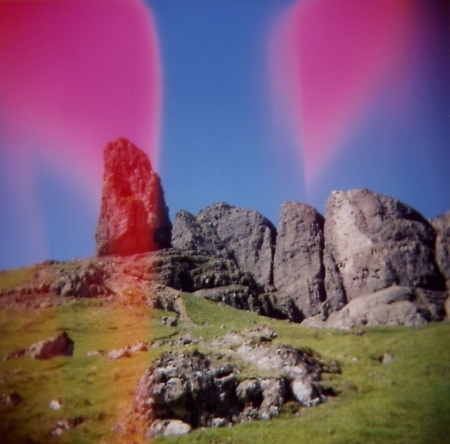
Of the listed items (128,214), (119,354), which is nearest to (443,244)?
(128,214)

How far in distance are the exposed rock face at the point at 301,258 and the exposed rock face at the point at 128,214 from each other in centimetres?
2203

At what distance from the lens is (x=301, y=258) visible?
8644 centimetres

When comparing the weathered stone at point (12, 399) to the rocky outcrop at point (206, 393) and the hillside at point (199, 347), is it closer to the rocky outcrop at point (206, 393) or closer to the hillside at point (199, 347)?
the hillside at point (199, 347)

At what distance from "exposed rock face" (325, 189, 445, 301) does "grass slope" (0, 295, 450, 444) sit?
3951cm

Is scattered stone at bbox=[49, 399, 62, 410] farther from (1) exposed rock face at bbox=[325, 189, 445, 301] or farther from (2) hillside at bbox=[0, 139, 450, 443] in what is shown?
(1) exposed rock face at bbox=[325, 189, 445, 301]

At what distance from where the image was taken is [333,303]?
76500 millimetres

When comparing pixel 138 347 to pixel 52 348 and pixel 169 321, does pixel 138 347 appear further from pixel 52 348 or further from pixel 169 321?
pixel 169 321

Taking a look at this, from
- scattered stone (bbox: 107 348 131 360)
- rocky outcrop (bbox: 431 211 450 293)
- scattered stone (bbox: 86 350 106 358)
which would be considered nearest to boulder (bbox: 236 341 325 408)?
scattered stone (bbox: 107 348 131 360)

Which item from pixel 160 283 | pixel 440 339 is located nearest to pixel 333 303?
pixel 160 283

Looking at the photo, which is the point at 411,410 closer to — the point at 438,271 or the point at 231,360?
the point at 231,360

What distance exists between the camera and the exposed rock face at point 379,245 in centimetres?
6762

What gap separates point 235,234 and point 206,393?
2960 inches

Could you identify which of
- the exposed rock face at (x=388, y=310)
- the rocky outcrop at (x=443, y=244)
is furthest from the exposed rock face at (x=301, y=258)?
the rocky outcrop at (x=443, y=244)

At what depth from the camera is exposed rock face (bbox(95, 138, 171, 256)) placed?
66.1 meters
